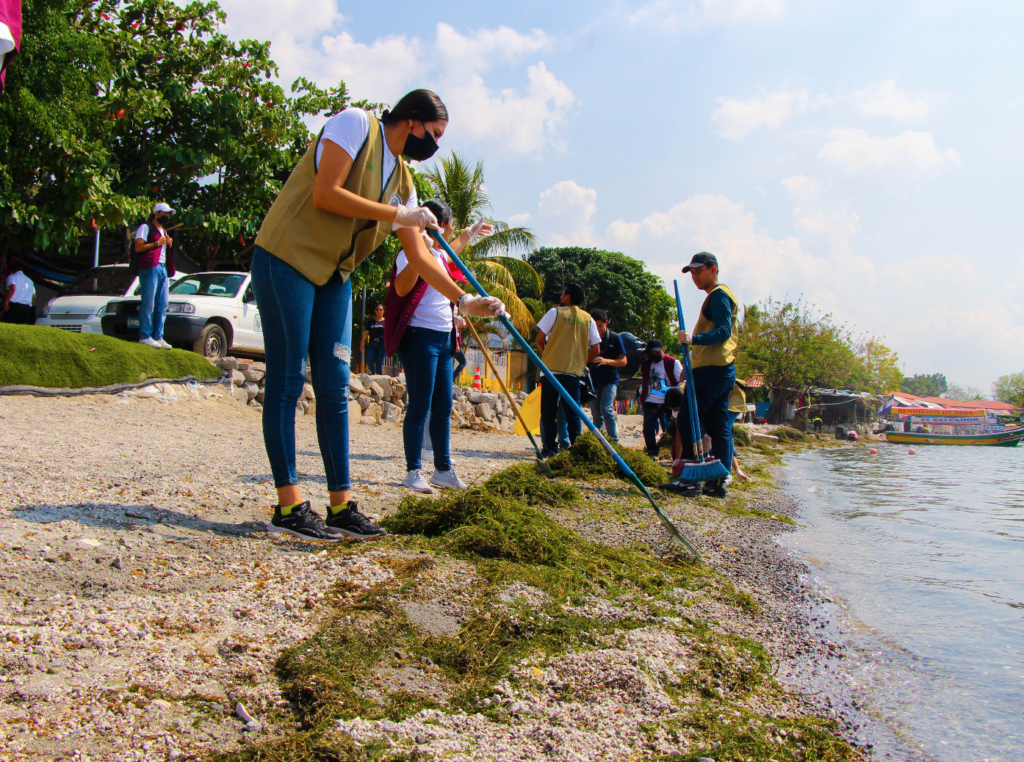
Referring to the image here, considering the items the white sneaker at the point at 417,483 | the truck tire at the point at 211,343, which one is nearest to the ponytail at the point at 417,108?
the white sneaker at the point at 417,483

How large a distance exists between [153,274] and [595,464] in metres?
6.15

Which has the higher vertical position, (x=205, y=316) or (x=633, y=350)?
(x=205, y=316)

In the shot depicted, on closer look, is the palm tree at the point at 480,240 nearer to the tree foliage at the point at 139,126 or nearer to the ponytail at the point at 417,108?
the tree foliage at the point at 139,126

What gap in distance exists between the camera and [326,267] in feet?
8.59

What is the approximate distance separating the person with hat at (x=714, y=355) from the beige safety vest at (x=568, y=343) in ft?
4.42

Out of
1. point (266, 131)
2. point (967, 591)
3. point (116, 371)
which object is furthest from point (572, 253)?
point (967, 591)

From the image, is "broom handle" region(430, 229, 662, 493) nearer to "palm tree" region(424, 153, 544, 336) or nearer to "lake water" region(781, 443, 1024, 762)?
"lake water" region(781, 443, 1024, 762)

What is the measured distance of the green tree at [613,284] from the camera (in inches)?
1529

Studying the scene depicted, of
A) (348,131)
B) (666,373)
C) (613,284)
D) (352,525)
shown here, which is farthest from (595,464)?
(613,284)

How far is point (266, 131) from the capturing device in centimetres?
1440

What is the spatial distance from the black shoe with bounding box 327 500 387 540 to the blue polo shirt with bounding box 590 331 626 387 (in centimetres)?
503

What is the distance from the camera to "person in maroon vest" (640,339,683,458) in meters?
7.72

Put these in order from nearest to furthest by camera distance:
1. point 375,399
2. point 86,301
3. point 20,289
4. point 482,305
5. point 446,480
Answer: point 482,305 → point 446,480 → point 86,301 → point 375,399 → point 20,289

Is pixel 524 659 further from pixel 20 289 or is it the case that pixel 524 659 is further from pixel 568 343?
pixel 20 289
